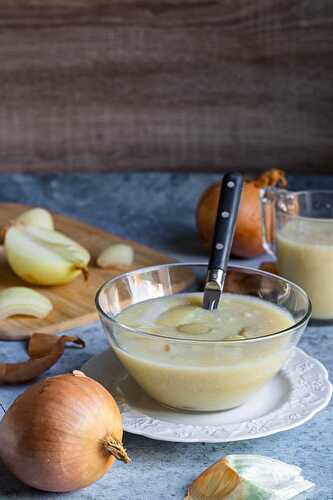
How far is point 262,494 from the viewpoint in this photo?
2.83 ft

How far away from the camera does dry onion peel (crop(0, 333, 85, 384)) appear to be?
1.16m

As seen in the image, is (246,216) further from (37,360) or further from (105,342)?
(37,360)


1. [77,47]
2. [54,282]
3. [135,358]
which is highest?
[77,47]

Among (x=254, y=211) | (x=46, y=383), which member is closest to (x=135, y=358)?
(x=46, y=383)

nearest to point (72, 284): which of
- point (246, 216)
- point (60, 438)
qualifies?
point (246, 216)

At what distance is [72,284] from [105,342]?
9.3 inches

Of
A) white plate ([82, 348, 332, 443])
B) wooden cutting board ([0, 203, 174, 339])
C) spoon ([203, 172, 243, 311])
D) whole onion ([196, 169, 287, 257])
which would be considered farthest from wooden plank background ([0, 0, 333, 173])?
white plate ([82, 348, 332, 443])

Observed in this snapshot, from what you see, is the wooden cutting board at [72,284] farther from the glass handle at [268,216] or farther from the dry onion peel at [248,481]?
the dry onion peel at [248,481]

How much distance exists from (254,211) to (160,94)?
2.02ft

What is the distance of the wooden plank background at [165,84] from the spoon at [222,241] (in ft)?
2.90

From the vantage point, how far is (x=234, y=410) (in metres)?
1.05

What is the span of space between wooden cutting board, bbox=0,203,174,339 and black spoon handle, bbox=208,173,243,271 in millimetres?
276

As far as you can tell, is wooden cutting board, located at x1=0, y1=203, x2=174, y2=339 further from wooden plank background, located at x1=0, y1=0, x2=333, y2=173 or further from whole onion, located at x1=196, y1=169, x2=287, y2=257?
wooden plank background, located at x1=0, y1=0, x2=333, y2=173

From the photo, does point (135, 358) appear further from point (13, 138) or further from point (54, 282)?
point (13, 138)
